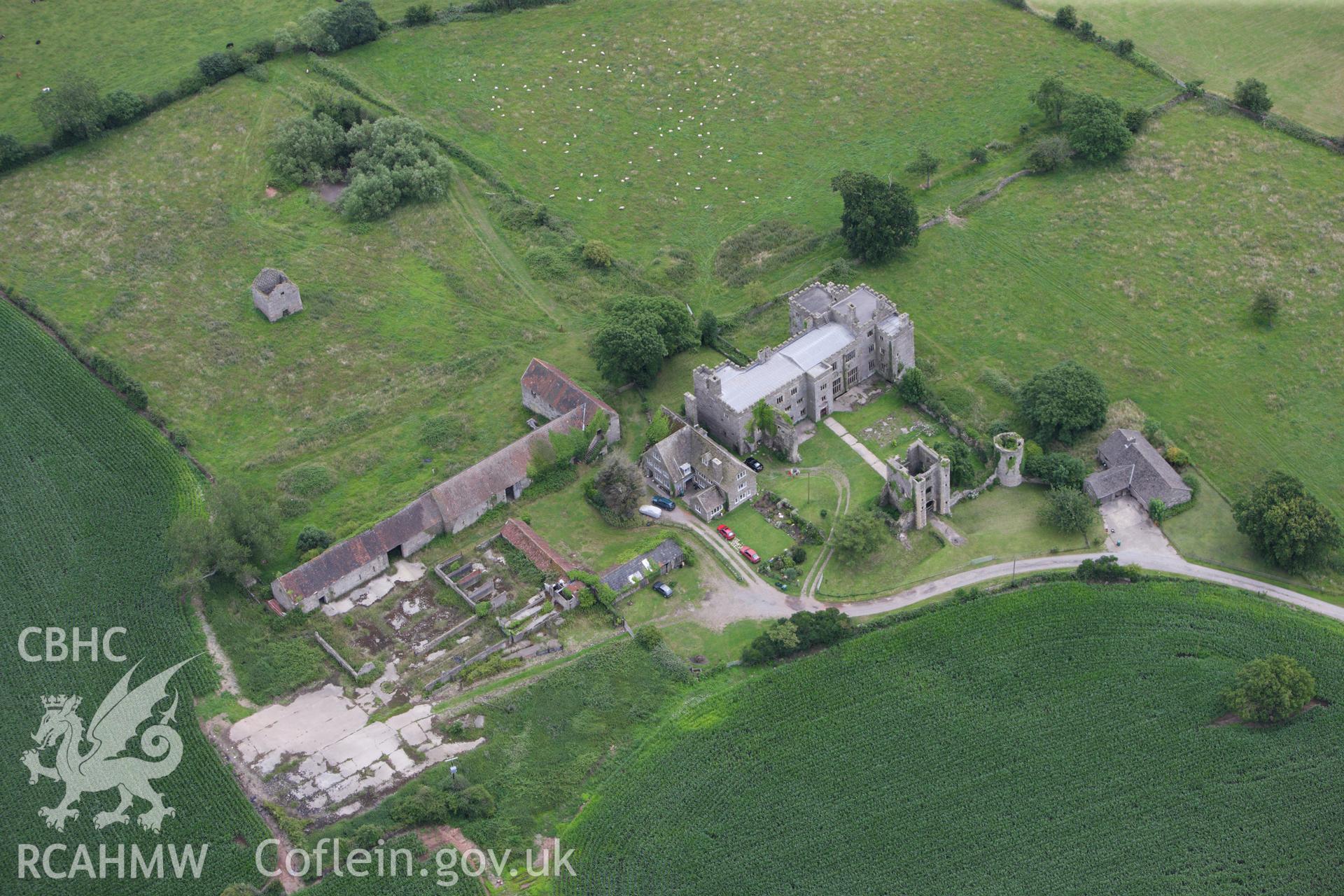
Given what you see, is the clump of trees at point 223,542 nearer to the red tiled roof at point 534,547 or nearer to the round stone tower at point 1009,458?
the red tiled roof at point 534,547

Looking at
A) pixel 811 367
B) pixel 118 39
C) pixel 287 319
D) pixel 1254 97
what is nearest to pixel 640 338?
pixel 811 367

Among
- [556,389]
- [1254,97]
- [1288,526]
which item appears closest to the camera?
[1288,526]

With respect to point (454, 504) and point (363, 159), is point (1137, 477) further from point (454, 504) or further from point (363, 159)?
point (363, 159)

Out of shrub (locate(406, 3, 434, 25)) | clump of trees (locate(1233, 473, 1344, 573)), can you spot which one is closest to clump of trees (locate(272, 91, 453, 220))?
shrub (locate(406, 3, 434, 25))

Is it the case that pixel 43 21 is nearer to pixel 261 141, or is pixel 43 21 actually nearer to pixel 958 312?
pixel 261 141

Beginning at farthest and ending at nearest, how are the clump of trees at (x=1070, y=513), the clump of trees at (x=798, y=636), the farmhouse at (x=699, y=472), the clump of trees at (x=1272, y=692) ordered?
the farmhouse at (x=699, y=472) → the clump of trees at (x=1070, y=513) → the clump of trees at (x=798, y=636) → the clump of trees at (x=1272, y=692)

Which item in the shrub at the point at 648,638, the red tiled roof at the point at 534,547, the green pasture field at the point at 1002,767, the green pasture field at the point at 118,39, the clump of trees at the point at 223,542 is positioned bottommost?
the green pasture field at the point at 1002,767

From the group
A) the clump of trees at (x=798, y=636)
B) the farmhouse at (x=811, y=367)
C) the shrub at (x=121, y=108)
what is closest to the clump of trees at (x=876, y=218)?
the farmhouse at (x=811, y=367)

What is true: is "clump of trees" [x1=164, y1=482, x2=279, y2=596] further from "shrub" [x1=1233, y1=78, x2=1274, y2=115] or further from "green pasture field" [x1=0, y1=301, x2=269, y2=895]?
"shrub" [x1=1233, y1=78, x2=1274, y2=115]
